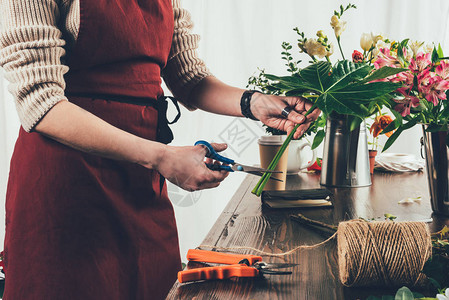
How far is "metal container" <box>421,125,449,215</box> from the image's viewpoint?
3.64 ft

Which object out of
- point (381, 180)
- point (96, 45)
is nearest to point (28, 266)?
point (96, 45)

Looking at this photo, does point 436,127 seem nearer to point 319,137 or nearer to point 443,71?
Result: point 443,71

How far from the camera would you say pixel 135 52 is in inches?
40.3

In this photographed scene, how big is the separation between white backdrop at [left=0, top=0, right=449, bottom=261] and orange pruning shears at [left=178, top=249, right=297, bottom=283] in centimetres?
194

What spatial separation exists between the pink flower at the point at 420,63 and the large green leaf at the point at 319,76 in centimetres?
22

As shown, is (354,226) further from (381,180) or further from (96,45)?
(381,180)

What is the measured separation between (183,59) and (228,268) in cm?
73

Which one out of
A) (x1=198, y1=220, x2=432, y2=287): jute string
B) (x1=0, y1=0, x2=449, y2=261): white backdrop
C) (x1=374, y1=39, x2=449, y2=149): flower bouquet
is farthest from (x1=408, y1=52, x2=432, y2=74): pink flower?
(x1=0, y1=0, x2=449, y2=261): white backdrop

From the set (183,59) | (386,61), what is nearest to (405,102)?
(386,61)

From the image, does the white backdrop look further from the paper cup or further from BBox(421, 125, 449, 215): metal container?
BBox(421, 125, 449, 215): metal container

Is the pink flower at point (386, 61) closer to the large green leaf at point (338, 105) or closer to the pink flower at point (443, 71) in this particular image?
the pink flower at point (443, 71)

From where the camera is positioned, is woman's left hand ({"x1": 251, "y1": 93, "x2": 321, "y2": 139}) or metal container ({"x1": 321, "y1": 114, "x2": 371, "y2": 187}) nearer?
woman's left hand ({"x1": 251, "y1": 93, "x2": 321, "y2": 139})

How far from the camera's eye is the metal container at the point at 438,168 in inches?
43.7

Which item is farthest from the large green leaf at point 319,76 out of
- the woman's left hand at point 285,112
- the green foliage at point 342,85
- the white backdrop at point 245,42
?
the white backdrop at point 245,42
